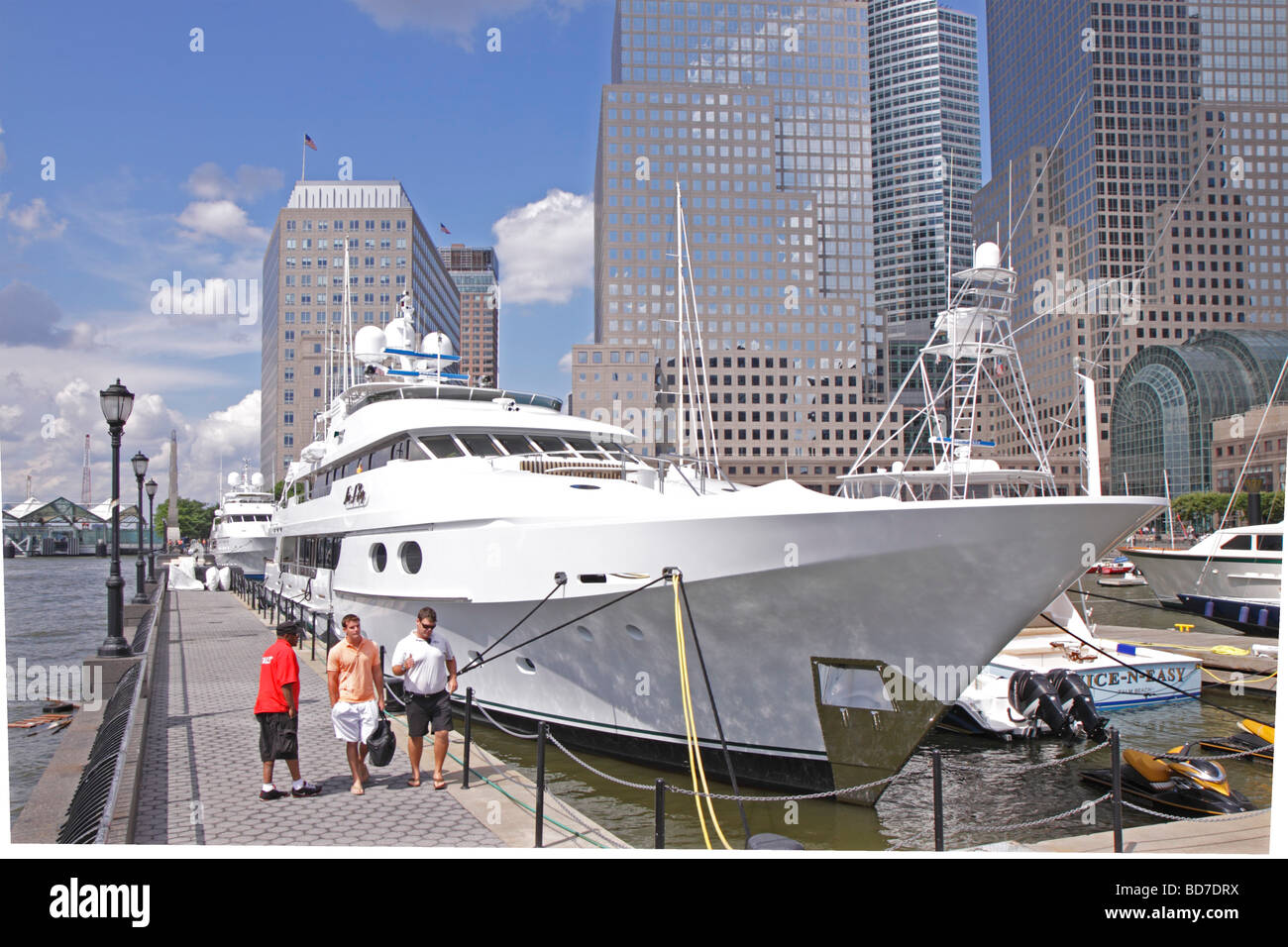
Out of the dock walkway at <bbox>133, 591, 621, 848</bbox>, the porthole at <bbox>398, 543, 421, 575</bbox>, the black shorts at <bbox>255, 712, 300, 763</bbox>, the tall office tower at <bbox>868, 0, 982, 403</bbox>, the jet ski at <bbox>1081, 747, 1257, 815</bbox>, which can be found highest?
the tall office tower at <bbox>868, 0, 982, 403</bbox>

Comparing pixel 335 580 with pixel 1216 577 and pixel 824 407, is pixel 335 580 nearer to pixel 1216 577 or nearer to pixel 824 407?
pixel 1216 577

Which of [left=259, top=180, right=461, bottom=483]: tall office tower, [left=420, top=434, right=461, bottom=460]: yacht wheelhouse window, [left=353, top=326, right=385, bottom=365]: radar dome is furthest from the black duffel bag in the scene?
[left=259, top=180, right=461, bottom=483]: tall office tower

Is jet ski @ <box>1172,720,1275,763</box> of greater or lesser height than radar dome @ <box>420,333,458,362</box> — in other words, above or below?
below

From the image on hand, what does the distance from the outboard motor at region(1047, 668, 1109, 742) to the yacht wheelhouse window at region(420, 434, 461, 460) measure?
28.8ft

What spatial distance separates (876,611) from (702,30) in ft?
390

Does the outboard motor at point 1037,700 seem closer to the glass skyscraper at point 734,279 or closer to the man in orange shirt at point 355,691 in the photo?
the man in orange shirt at point 355,691

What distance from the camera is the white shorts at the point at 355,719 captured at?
21.0 ft

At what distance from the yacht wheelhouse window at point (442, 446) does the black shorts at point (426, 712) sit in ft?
15.4

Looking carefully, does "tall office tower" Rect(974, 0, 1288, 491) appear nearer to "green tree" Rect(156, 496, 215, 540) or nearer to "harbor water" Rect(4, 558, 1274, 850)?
"harbor water" Rect(4, 558, 1274, 850)

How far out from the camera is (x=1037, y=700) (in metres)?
11.4

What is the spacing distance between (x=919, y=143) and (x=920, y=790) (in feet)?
556

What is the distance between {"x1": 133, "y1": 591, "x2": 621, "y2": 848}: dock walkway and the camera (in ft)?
18.8

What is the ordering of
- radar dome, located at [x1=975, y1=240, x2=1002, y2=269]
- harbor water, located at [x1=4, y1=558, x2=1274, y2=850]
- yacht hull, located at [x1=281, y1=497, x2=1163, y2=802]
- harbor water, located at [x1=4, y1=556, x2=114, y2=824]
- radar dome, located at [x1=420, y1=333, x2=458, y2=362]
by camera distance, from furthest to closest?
1. radar dome, located at [x1=975, y1=240, x2=1002, y2=269]
2. radar dome, located at [x1=420, y1=333, x2=458, y2=362]
3. harbor water, located at [x1=4, y1=556, x2=114, y2=824]
4. harbor water, located at [x1=4, y1=558, x2=1274, y2=850]
5. yacht hull, located at [x1=281, y1=497, x2=1163, y2=802]

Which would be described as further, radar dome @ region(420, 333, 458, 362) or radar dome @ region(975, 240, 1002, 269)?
radar dome @ region(975, 240, 1002, 269)
